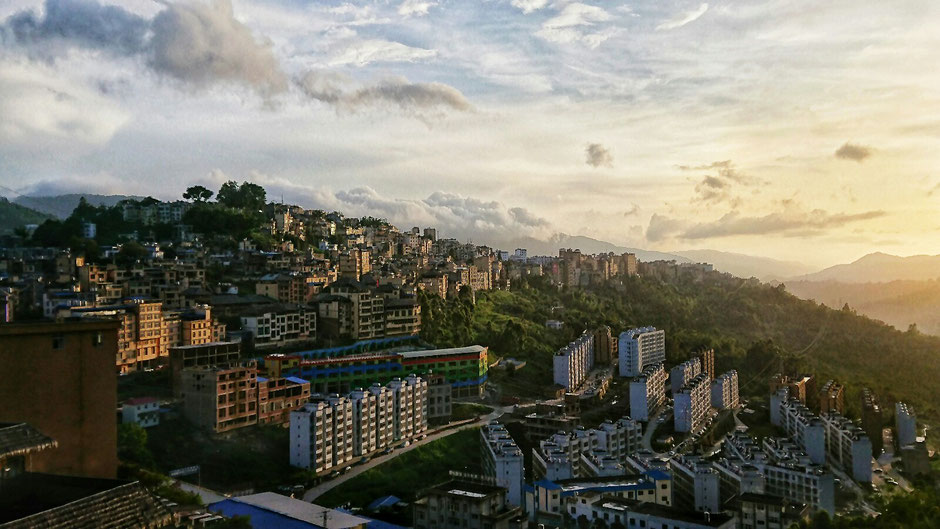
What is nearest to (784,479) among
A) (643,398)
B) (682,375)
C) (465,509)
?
(465,509)

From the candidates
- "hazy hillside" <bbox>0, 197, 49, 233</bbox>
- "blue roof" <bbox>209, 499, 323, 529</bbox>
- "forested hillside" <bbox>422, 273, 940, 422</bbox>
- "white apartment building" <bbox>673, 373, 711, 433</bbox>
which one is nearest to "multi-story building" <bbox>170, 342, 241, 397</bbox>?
"blue roof" <bbox>209, 499, 323, 529</bbox>

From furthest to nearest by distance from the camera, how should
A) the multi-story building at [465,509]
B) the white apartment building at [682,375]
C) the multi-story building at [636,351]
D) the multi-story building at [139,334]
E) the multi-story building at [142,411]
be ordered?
the multi-story building at [636,351], the white apartment building at [682,375], the multi-story building at [139,334], the multi-story building at [142,411], the multi-story building at [465,509]

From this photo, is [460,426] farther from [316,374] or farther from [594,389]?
[594,389]

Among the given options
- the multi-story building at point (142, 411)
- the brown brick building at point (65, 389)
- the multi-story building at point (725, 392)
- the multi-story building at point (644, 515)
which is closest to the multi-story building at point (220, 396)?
the multi-story building at point (142, 411)

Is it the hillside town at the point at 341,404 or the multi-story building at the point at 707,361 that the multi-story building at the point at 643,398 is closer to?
the hillside town at the point at 341,404

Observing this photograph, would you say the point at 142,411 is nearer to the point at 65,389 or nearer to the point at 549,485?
the point at 549,485

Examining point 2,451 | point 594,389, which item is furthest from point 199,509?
point 594,389
